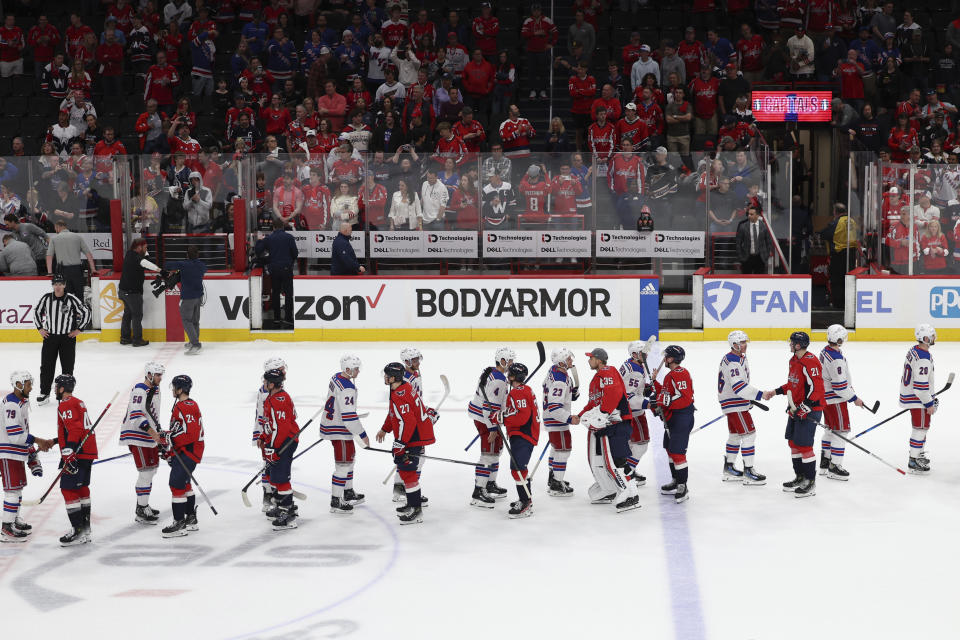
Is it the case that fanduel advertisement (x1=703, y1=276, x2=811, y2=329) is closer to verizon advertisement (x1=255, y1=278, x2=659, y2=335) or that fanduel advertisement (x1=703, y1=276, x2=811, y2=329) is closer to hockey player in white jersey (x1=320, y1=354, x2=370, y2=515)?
verizon advertisement (x1=255, y1=278, x2=659, y2=335)

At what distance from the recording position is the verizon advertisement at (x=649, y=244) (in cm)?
1816

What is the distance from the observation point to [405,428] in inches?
367

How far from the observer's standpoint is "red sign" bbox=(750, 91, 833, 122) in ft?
70.8

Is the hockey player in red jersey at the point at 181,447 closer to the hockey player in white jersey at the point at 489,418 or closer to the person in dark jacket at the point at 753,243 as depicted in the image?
the hockey player in white jersey at the point at 489,418

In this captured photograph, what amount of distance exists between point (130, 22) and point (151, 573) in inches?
686

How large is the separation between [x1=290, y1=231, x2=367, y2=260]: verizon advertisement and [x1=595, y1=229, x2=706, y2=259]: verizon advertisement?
3.67m

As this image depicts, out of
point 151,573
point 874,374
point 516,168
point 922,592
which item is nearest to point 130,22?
point 516,168

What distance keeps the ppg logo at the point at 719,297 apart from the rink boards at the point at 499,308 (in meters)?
0.02

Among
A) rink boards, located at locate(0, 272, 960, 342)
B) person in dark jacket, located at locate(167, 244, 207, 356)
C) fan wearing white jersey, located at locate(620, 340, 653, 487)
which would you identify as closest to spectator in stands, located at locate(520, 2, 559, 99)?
rink boards, located at locate(0, 272, 960, 342)

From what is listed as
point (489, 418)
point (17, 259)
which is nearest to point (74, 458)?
point (489, 418)

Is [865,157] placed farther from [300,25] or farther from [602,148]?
[300,25]

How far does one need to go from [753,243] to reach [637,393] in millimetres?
8594

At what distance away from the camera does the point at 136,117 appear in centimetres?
2278

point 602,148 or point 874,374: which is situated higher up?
point 602,148
